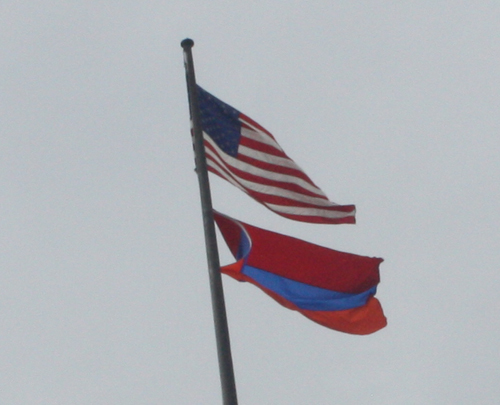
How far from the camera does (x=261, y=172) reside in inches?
498

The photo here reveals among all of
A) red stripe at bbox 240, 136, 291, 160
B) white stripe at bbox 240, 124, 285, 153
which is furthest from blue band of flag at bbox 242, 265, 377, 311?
white stripe at bbox 240, 124, 285, 153

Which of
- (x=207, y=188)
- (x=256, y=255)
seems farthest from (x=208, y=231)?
(x=256, y=255)

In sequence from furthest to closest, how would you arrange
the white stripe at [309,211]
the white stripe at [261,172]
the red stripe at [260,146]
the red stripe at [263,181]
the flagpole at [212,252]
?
the red stripe at [260,146] → the white stripe at [309,211] → the white stripe at [261,172] → the red stripe at [263,181] → the flagpole at [212,252]

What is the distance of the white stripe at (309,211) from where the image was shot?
1248 cm

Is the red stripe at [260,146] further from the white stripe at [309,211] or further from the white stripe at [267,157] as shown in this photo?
the white stripe at [309,211]

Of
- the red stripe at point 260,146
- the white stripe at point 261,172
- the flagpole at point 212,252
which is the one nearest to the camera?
the flagpole at point 212,252

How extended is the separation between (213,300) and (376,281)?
4.09 meters

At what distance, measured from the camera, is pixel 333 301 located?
490 inches

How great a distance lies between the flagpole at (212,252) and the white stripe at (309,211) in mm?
1959

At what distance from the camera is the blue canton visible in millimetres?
12164

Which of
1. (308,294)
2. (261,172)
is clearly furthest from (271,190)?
(308,294)

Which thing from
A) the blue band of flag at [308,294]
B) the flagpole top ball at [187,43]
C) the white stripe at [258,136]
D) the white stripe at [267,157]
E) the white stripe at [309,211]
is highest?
the flagpole top ball at [187,43]

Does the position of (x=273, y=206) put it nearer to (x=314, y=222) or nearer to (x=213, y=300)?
(x=314, y=222)

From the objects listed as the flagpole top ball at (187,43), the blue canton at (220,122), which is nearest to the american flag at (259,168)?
the blue canton at (220,122)
